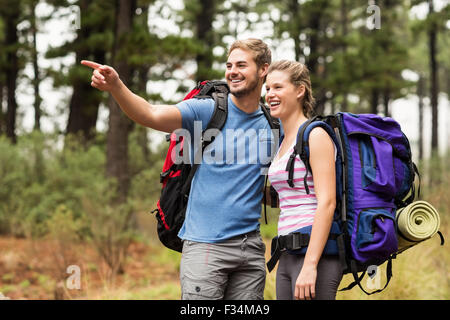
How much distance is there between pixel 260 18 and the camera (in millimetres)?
20891

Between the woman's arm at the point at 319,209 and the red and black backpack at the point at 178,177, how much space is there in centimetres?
56

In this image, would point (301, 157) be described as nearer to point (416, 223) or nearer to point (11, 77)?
point (416, 223)

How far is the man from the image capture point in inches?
108

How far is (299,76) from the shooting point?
2686mm

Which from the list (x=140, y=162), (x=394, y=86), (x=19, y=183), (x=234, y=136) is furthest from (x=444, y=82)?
(x=234, y=136)

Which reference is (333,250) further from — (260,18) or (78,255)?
(260,18)

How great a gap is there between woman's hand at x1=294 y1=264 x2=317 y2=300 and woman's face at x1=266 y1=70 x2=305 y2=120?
0.78m

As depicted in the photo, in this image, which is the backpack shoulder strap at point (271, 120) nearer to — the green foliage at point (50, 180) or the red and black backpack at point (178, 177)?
the red and black backpack at point (178, 177)

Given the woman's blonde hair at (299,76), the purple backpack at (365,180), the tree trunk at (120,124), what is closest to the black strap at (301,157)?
the purple backpack at (365,180)

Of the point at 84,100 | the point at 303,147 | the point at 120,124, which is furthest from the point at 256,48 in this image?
the point at 84,100

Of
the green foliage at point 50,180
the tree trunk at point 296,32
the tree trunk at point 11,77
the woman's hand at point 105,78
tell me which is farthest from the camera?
the tree trunk at point 11,77

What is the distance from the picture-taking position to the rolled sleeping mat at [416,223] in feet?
8.36

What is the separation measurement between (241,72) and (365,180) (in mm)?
896

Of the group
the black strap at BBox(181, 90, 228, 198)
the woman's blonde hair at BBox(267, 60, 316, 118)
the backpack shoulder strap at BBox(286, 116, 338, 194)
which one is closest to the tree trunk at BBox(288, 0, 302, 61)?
the black strap at BBox(181, 90, 228, 198)
